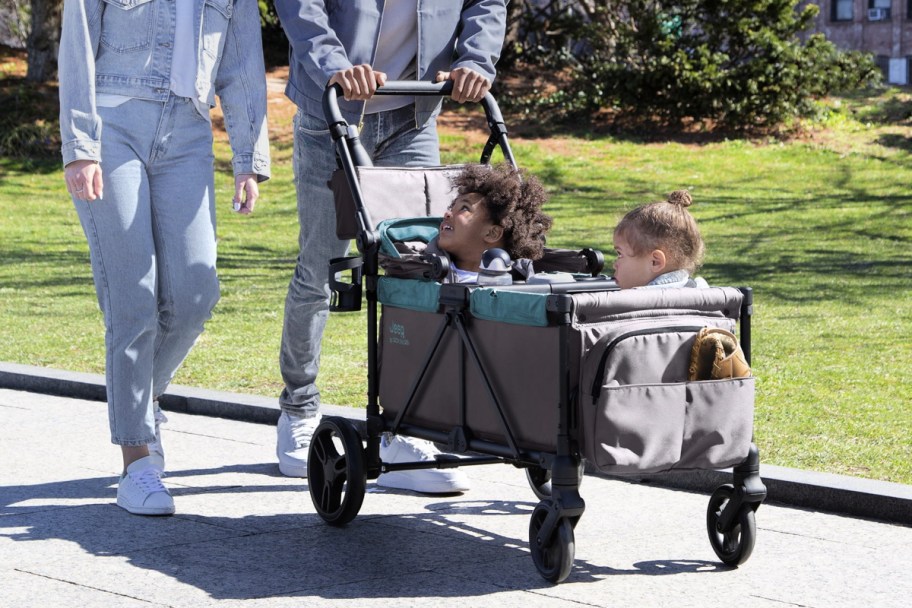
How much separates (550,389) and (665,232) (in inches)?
26.0

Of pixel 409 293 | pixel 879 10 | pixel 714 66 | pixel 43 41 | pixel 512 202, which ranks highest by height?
pixel 879 10

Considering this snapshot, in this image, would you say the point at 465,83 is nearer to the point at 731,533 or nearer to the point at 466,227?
the point at 466,227

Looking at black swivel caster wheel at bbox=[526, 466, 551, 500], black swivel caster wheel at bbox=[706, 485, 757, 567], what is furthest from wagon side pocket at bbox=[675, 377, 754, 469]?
black swivel caster wheel at bbox=[526, 466, 551, 500]

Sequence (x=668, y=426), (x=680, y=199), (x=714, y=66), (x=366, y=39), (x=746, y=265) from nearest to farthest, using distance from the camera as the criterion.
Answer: (x=668, y=426)
(x=680, y=199)
(x=366, y=39)
(x=746, y=265)
(x=714, y=66)

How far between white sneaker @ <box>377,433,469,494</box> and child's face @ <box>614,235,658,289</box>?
1217 millimetres

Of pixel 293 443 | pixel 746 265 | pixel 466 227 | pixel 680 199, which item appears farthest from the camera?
pixel 746 265

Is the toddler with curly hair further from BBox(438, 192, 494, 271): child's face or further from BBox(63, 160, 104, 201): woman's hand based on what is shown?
BBox(63, 160, 104, 201): woman's hand

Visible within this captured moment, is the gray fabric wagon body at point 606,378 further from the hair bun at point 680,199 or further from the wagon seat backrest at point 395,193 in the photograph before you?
the wagon seat backrest at point 395,193

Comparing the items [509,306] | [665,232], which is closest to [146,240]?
[509,306]

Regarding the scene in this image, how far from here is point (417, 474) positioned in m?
5.42

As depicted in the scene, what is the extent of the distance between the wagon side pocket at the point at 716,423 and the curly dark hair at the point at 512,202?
1.05 m

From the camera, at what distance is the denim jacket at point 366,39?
514cm

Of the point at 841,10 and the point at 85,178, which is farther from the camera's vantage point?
the point at 841,10

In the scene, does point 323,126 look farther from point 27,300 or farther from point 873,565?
point 27,300
